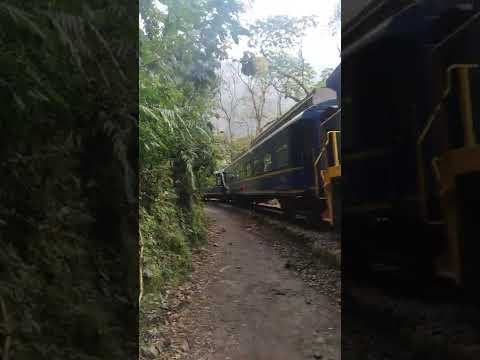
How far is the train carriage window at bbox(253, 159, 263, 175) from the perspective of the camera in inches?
75.0

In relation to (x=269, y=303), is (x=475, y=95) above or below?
above

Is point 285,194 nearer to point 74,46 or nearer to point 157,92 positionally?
point 157,92

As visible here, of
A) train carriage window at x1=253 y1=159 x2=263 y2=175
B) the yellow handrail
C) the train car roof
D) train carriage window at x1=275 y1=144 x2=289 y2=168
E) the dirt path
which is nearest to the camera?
the yellow handrail

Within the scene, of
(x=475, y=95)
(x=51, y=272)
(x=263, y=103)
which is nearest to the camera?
(x=475, y=95)

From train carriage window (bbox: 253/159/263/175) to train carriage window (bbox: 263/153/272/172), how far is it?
0.02 meters

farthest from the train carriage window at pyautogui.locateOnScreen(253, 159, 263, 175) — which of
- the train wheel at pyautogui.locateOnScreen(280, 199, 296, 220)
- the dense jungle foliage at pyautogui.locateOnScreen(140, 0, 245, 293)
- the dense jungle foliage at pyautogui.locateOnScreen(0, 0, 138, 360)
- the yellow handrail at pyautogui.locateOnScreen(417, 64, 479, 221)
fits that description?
the yellow handrail at pyautogui.locateOnScreen(417, 64, 479, 221)

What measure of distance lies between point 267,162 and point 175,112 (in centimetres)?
62

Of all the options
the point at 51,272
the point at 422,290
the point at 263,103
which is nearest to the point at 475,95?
the point at 422,290

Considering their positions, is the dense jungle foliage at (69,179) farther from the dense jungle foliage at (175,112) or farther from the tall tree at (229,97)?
the tall tree at (229,97)

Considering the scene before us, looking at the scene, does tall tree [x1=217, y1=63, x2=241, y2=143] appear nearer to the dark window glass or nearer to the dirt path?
the dark window glass

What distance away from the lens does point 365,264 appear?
145cm

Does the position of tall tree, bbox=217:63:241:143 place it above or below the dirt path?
above

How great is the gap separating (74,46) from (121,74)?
258mm

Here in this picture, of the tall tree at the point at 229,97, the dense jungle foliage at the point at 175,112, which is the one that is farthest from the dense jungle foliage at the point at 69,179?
the tall tree at the point at 229,97
